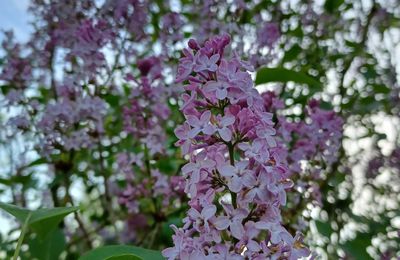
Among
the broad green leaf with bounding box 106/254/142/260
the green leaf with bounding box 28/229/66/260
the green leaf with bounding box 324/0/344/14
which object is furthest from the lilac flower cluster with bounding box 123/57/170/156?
the broad green leaf with bounding box 106/254/142/260

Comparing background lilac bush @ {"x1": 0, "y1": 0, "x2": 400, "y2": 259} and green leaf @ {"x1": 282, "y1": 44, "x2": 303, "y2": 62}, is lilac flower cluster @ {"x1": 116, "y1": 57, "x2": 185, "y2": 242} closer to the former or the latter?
background lilac bush @ {"x1": 0, "y1": 0, "x2": 400, "y2": 259}

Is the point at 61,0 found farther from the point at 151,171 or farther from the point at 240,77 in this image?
the point at 240,77

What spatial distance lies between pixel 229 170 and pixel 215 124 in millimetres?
76

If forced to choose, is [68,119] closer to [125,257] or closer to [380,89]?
[125,257]

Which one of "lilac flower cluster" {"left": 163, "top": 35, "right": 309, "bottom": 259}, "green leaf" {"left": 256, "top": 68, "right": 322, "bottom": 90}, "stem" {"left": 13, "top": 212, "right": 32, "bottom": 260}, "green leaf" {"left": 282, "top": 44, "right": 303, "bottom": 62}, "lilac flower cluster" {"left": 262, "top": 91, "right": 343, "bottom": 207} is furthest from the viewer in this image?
"green leaf" {"left": 282, "top": 44, "right": 303, "bottom": 62}

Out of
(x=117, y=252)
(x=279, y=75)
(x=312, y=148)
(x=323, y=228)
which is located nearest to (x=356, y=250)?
(x=323, y=228)

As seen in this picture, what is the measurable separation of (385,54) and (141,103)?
4.09 ft

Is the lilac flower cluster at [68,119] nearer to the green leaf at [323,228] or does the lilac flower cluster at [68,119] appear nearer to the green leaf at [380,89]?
the green leaf at [323,228]

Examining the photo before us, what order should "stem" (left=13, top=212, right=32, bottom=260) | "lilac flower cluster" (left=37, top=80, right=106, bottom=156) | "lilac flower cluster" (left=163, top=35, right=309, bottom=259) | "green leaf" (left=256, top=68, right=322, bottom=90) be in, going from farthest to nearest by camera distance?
1. "lilac flower cluster" (left=37, top=80, right=106, bottom=156)
2. "green leaf" (left=256, top=68, right=322, bottom=90)
3. "stem" (left=13, top=212, right=32, bottom=260)
4. "lilac flower cluster" (left=163, top=35, right=309, bottom=259)

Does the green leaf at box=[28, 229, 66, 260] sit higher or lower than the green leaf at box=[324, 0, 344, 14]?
lower

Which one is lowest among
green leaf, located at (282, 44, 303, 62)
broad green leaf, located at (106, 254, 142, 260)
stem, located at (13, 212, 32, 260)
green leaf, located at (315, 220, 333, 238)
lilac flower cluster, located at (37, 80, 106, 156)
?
green leaf, located at (315, 220, 333, 238)

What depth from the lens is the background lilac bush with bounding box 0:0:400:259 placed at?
2.56 feet

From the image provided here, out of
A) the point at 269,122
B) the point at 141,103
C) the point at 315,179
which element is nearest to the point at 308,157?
the point at 315,179

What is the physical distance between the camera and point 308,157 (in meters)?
1.44
